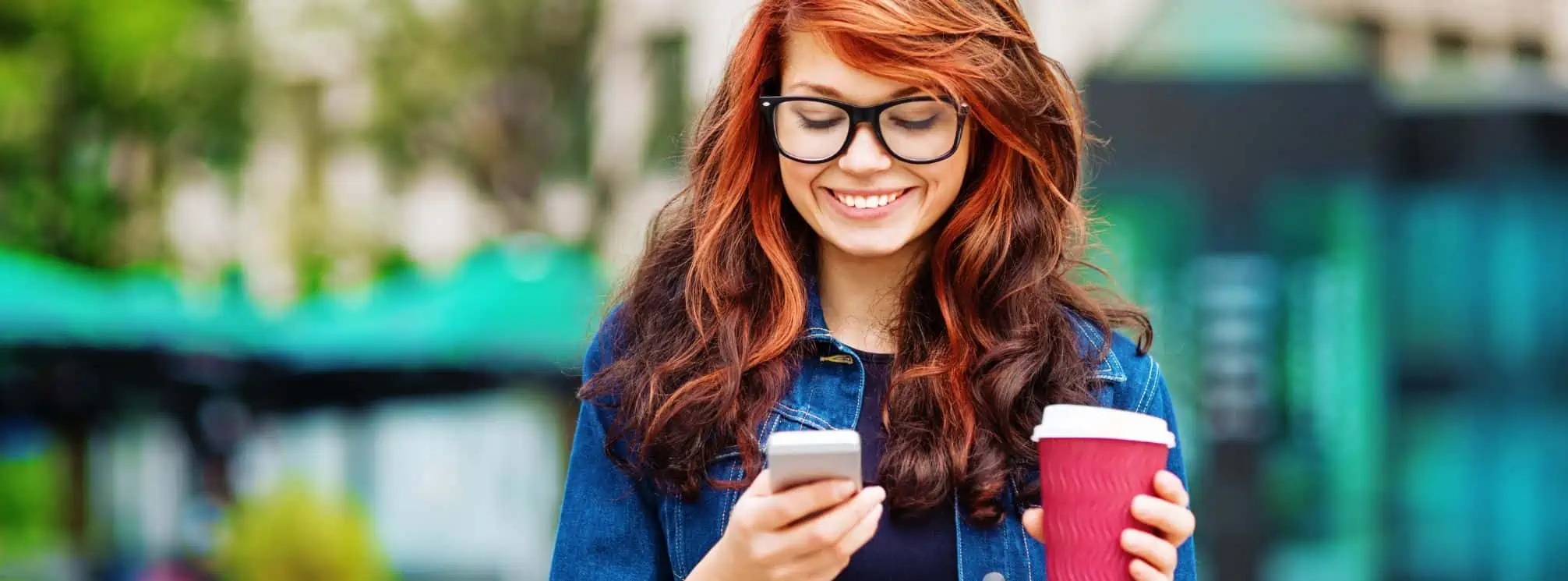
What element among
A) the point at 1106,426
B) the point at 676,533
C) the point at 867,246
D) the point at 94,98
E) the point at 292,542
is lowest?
the point at 292,542

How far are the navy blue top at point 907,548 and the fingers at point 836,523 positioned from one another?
1.06 ft

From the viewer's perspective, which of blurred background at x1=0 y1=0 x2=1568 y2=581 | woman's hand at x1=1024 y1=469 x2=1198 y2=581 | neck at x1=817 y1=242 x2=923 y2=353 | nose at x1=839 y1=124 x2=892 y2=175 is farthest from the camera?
blurred background at x1=0 y1=0 x2=1568 y2=581

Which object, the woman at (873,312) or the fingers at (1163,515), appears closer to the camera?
the fingers at (1163,515)

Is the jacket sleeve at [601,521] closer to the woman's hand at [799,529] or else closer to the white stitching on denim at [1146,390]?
the woman's hand at [799,529]

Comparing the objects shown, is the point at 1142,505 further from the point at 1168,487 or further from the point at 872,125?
the point at 872,125

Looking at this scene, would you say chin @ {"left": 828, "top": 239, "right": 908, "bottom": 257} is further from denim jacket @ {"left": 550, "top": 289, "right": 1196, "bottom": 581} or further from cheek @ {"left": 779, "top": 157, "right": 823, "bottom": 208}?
denim jacket @ {"left": 550, "top": 289, "right": 1196, "bottom": 581}

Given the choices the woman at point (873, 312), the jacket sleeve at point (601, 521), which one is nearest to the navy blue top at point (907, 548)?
the woman at point (873, 312)

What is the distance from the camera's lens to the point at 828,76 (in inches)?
71.3

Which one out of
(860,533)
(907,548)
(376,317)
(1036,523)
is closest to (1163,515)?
(1036,523)

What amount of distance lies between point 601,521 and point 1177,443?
0.75m

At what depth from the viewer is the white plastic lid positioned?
1.50 m

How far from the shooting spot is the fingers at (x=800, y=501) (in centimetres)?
147

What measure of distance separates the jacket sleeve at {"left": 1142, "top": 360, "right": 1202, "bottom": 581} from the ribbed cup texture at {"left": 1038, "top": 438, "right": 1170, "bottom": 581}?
0.34 meters

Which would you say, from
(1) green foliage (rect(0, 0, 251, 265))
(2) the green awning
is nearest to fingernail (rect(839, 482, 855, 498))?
(2) the green awning
